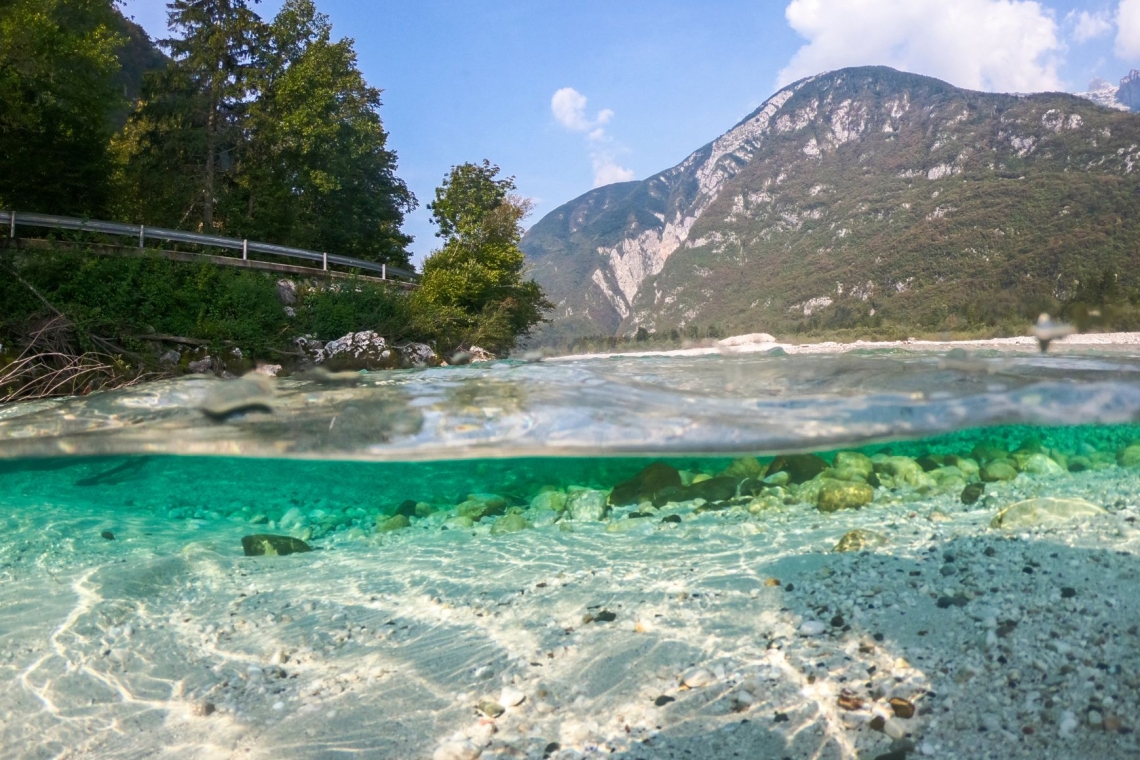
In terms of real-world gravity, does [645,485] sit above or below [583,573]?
above

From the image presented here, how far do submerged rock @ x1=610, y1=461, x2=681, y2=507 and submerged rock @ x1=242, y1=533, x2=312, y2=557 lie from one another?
2504 mm

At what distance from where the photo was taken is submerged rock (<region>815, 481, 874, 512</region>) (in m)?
4.69

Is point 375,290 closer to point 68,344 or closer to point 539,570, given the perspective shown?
point 68,344

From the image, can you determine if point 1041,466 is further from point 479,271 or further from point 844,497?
point 479,271

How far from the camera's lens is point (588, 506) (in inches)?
214

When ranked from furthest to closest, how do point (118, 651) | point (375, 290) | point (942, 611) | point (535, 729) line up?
point (375, 290)
point (118, 651)
point (942, 611)
point (535, 729)

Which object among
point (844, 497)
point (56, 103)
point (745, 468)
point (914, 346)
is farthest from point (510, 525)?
point (56, 103)

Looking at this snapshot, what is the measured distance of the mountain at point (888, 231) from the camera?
36.4 feet

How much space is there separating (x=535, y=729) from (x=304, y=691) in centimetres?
117

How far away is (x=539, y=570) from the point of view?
412cm

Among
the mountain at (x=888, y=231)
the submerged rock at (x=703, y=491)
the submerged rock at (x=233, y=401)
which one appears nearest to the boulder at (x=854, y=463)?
the submerged rock at (x=703, y=491)

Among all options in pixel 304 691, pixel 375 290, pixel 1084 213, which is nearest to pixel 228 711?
pixel 304 691

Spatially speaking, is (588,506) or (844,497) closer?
(844,497)

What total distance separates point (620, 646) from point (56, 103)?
858 inches
